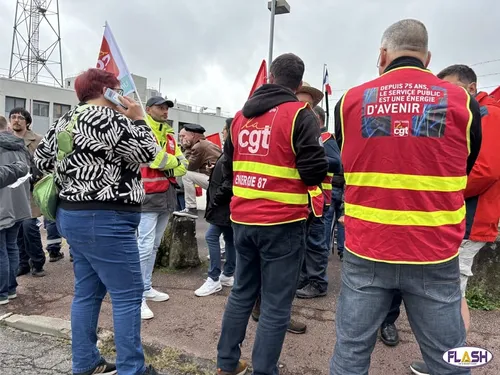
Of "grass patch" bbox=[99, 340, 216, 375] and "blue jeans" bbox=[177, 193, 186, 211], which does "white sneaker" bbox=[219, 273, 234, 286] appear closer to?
"grass patch" bbox=[99, 340, 216, 375]

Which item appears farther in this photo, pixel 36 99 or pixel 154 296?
pixel 36 99

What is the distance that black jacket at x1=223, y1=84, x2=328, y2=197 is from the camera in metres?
2.29

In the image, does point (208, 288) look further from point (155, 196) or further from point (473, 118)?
point (473, 118)

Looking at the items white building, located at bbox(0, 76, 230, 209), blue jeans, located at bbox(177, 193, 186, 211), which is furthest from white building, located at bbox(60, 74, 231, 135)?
blue jeans, located at bbox(177, 193, 186, 211)

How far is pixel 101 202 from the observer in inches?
90.2

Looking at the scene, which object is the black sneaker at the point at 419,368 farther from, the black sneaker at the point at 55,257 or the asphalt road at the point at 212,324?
the black sneaker at the point at 55,257

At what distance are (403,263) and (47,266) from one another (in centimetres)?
492

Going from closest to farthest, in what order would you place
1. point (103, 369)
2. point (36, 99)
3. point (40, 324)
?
point (103, 369) < point (40, 324) < point (36, 99)

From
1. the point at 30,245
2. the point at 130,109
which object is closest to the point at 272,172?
the point at 130,109

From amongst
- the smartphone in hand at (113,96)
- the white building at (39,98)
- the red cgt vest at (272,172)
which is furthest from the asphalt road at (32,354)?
the white building at (39,98)

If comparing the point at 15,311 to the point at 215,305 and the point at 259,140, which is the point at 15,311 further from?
the point at 259,140

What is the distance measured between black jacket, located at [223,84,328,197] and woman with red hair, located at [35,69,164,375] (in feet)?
2.33

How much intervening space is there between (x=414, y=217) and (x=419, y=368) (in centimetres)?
165

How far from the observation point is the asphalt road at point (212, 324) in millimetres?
2941
